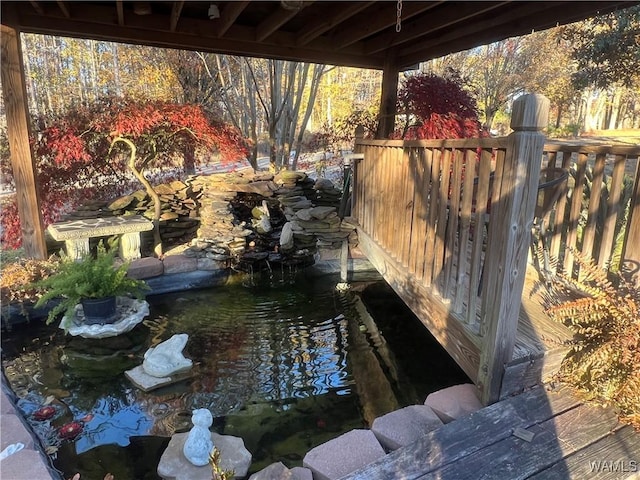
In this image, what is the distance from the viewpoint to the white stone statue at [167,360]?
2621mm

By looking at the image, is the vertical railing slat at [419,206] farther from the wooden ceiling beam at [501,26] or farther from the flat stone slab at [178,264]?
the flat stone slab at [178,264]

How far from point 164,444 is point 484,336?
1715 mm

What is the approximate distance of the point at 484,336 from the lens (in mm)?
1747

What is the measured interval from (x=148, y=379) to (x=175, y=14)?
275 cm

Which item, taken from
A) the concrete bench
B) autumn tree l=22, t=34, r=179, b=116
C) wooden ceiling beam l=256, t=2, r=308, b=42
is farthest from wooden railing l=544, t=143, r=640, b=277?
autumn tree l=22, t=34, r=179, b=116

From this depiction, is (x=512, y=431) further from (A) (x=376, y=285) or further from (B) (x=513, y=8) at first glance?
(B) (x=513, y=8)

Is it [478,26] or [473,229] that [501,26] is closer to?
[478,26]

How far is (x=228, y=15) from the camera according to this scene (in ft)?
10.4

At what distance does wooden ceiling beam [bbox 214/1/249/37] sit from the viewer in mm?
2903

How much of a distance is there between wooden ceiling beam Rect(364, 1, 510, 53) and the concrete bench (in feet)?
10.2

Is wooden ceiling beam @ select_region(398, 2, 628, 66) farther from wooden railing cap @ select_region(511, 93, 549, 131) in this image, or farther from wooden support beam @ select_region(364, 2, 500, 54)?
wooden railing cap @ select_region(511, 93, 549, 131)

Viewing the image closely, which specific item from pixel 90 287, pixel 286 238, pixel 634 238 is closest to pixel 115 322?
pixel 90 287

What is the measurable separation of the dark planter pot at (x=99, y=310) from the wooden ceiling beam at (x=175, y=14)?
7.51 feet

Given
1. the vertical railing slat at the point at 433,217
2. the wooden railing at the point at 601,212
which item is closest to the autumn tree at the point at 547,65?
the wooden railing at the point at 601,212
